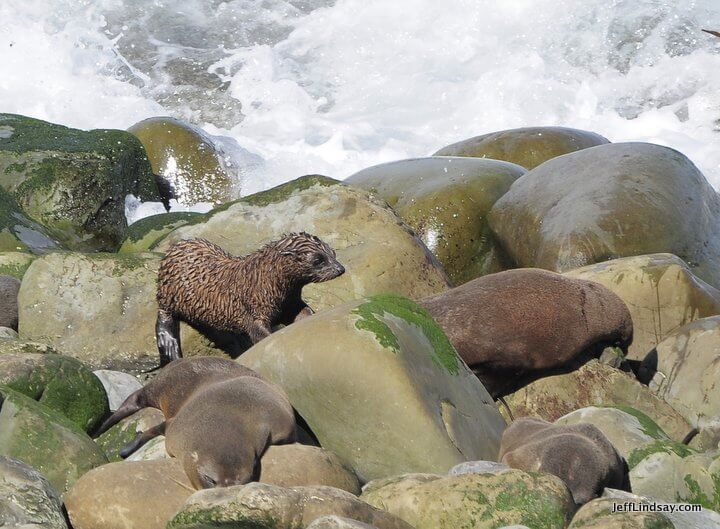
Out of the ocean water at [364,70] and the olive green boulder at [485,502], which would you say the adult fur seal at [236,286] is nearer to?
the olive green boulder at [485,502]

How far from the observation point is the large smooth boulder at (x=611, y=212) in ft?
34.9

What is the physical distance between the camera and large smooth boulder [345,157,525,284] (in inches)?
460

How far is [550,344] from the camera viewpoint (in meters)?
8.34

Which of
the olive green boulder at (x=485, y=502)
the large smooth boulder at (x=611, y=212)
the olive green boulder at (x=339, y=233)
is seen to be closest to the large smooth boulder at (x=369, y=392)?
the olive green boulder at (x=485, y=502)

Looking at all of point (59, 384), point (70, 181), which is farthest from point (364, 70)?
point (59, 384)

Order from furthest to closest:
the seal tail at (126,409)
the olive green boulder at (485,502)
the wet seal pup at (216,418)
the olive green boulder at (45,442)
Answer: the seal tail at (126,409) → the olive green boulder at (45,442) → the wet seal pup at (216,418) → the olive green boulder at (485,502)

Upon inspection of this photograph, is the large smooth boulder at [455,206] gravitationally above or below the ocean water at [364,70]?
above

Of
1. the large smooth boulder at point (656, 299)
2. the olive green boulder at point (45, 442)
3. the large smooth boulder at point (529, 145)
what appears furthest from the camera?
the large smooth boulder at point (529, 145)

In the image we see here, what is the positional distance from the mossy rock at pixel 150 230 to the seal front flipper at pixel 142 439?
181 inches

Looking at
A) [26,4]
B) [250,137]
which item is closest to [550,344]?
[250,137]

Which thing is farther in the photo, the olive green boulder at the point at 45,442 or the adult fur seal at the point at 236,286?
the adult fur seal at the point at 236,286

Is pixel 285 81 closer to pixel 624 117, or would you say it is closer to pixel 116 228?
pixel 624 117

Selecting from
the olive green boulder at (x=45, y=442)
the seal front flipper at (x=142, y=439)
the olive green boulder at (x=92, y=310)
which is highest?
the olive green boulder at (x=45, y=442)

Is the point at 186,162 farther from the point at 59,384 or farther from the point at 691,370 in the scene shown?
the point at 59,384
